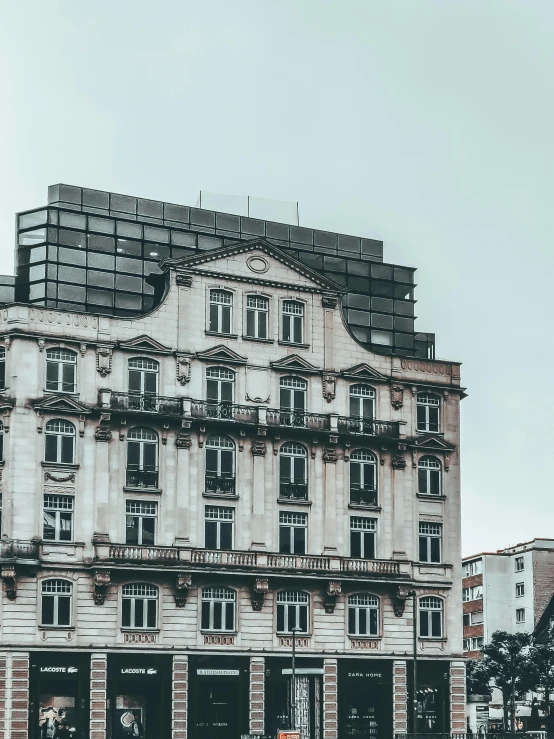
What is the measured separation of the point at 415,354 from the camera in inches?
4109

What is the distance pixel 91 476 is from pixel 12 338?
364 inches

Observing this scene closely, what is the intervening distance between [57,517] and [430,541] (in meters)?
25.3

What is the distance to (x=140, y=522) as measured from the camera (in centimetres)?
8656

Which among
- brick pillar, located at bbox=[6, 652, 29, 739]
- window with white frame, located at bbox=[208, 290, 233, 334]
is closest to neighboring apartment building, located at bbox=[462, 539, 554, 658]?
window with white frame, located at bbox=[208, 290, 233, 334]

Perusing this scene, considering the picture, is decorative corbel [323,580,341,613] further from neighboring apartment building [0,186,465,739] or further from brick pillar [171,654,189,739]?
brick pillar [171,654,189,739]

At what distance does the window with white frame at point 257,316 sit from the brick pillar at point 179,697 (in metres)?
20.6

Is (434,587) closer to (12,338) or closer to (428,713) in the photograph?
(428,713)

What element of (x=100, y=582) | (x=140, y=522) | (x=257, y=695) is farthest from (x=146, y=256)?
(x=257, y=695)

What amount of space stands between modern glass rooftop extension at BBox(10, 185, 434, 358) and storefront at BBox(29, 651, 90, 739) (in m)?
21.7

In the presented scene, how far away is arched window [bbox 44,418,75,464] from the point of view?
279ft

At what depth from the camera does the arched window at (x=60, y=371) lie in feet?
281

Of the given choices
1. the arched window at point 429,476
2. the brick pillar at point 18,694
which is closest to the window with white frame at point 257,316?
the arched window at point 429,476

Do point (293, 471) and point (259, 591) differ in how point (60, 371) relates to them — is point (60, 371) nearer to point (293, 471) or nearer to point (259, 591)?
point (293, 471)

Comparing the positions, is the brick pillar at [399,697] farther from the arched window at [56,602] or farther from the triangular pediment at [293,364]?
the arched window at [56,602]
